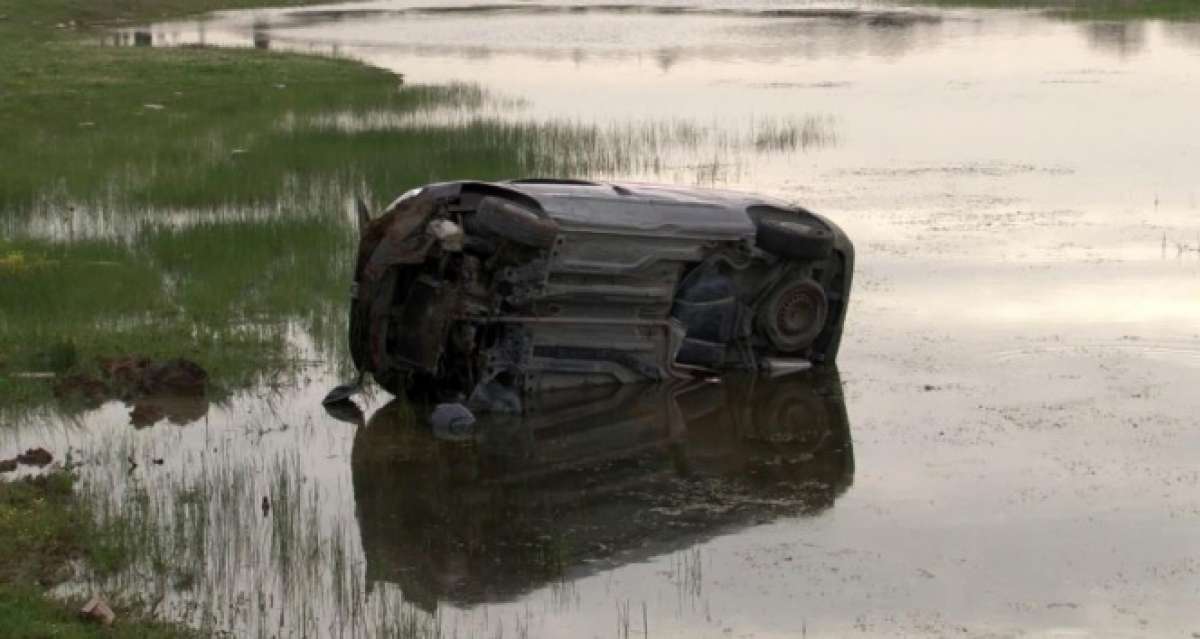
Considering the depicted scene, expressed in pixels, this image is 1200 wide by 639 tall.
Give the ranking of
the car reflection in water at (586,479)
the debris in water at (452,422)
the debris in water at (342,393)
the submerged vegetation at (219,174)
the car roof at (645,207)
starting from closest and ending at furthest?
1. the car reflection in water at (586,479)
2. the debris in water at (452,422)
3. the car roof at (645,207)
4. the debris in water at (342,393)
5. the submerged vegetation at (219,174)

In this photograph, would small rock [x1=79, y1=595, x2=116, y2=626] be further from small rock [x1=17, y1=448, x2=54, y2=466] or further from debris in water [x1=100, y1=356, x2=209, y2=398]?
debris in water [x1=100, y1=356, x2=209, y2=398]

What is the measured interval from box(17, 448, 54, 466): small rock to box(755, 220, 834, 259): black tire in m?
5.01

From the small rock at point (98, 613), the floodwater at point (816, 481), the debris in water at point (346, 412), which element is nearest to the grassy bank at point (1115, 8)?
the floodwater at point (816, 481)

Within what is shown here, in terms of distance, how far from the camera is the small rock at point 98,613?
8180 millimetres

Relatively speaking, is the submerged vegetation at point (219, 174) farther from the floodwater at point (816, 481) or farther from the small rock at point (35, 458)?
the small rock at point (35, 458)

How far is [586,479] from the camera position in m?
11.0

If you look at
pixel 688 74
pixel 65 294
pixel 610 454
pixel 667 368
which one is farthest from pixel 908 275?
pixel 688 74

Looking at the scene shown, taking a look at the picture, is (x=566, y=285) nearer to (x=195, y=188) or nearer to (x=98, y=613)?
(x=98, y=613)

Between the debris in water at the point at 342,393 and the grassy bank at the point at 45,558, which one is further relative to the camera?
the debris in water at the point at 342,393

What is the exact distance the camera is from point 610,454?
1159 cm

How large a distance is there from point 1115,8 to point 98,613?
50.9m

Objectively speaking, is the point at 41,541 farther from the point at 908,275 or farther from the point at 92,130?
the point at 92,130

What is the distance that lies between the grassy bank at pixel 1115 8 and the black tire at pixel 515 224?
Answer: 43.3m

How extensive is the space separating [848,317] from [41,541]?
7817 mm
